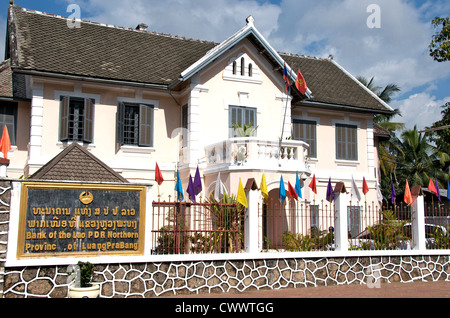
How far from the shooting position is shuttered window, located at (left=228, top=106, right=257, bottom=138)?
17.9 metres

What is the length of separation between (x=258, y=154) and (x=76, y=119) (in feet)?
19.6

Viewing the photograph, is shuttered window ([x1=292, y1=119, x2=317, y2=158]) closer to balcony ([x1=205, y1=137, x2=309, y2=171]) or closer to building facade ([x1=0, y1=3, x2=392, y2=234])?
building facade ([x1=0, y1=3, x2=392, y2=234])

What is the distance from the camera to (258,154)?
15.8 metres

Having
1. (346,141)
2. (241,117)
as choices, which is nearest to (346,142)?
(346,141)

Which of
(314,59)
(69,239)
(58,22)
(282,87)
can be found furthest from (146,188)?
(314,59)

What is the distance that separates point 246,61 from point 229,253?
9.36 m

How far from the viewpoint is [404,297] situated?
10.2 m

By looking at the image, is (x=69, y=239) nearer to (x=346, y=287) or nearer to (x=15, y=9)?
(x=346, y=287)

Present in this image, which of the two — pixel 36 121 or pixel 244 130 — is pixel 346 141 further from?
pixel 36 121

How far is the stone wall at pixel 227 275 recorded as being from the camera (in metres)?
9.23

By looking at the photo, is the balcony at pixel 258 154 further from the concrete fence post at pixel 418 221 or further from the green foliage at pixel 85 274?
the green foliage at pixel 85 274

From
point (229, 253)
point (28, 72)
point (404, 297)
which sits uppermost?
point (28, 72)

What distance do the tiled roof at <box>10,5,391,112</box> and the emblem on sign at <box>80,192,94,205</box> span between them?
710 cm

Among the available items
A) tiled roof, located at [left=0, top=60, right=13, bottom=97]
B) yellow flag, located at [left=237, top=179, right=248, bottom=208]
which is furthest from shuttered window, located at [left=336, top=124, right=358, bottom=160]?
tiled roof, located at [left=0, top=60, right=13, bottom=97]
